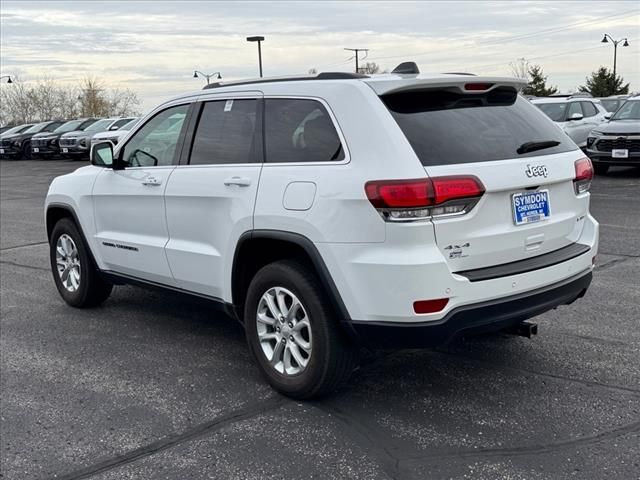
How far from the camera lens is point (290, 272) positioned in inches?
160

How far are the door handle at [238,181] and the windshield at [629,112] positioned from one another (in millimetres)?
13749

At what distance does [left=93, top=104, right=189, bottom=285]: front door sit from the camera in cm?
509

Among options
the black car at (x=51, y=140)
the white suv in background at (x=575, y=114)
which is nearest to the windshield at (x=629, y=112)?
the white suv in background at (x=575, y=114)

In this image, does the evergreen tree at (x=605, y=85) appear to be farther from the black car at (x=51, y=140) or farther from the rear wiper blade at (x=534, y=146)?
the rear wiper blade at (x=534, y=146)

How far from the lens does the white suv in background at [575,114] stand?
1755 centimetres

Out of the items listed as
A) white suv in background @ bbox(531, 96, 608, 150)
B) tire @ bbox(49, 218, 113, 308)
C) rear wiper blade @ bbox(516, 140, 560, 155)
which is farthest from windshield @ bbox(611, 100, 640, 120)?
tire @ bbox(49, 218, 113, 308)

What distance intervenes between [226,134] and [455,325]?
1.96 m

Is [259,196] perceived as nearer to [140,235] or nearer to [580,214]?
[140,235]

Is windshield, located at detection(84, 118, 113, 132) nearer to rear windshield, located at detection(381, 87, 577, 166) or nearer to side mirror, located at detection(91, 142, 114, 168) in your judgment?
side mirror, located at detection(91, 142, 114, 168)

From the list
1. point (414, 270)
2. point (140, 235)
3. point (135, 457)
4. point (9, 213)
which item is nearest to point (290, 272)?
point (414, 270)

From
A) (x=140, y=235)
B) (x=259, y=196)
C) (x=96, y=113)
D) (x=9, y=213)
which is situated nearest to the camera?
(x=259, y=196)

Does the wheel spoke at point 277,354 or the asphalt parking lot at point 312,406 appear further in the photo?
the wheel spoke at point 277,354

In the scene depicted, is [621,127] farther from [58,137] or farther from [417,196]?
[58,137]

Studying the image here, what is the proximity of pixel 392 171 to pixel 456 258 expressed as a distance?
0.53 metres
